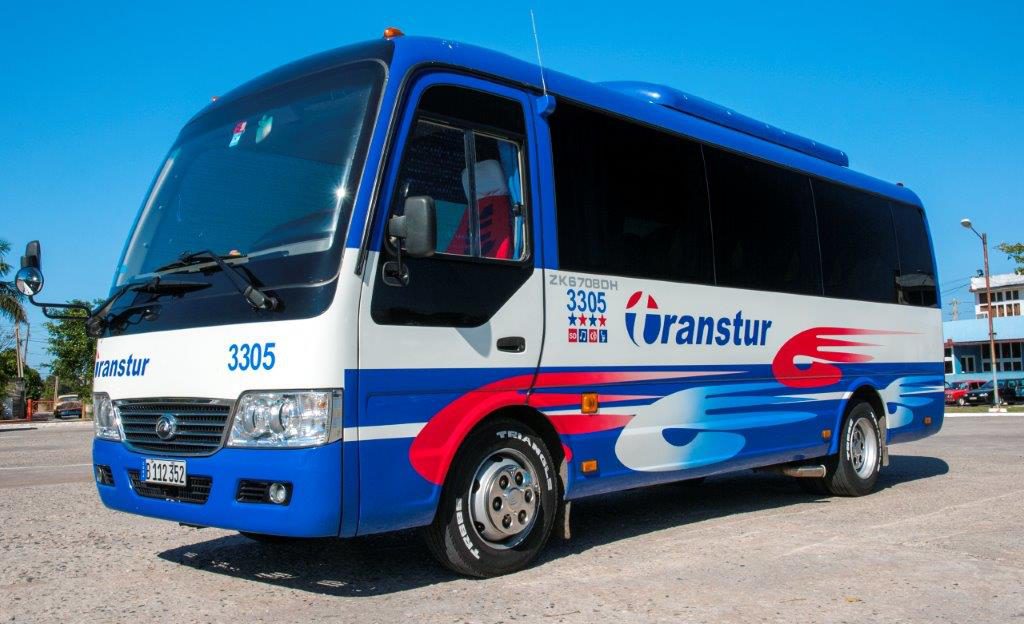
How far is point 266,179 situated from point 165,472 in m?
1.73

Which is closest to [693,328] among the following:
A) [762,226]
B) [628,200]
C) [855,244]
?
[628,200]

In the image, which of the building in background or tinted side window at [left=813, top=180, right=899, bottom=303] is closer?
tinted side window at [left=813, top=180, right=899, bottom=303]

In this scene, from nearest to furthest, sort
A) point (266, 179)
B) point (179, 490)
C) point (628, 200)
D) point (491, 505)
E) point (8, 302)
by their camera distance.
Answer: point (179, 490)
point (266, 179)
point (491, 505)
point (628, 200)
point (8, 302)

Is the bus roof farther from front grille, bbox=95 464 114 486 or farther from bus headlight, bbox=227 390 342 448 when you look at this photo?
front grille, bbox=95 464 114 486

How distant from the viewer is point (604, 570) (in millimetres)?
6043

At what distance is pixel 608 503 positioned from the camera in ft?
30.6

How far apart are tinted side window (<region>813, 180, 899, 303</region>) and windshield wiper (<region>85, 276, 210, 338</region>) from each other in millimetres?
6137

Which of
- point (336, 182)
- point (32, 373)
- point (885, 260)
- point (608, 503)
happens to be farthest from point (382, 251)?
point (32, 373)

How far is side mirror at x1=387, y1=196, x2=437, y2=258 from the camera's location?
512 cm

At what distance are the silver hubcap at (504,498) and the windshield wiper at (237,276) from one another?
1601mm

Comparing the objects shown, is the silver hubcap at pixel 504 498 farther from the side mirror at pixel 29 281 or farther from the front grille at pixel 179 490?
the side mirror at pixel 29 281

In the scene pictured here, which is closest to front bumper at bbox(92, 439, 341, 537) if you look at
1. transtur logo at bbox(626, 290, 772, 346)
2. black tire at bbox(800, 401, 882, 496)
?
transtur logo at bbox(626, 290, 772, 346)

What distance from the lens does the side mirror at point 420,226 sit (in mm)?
5121

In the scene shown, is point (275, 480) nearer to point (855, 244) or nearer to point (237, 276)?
point (237, 276)
